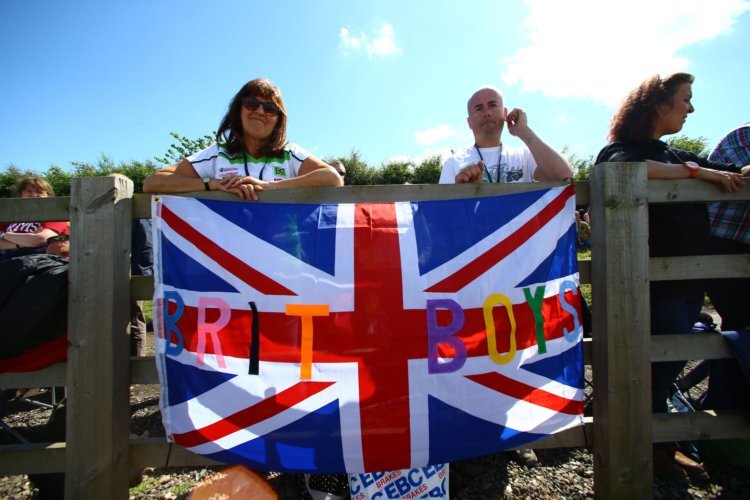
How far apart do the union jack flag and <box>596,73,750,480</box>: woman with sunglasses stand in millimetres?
752

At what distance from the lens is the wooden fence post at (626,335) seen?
1.80 meters

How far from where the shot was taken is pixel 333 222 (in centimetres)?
175

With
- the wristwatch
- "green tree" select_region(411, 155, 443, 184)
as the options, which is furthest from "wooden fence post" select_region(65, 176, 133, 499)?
"green tree" select_region(411, 155, 443, 184)

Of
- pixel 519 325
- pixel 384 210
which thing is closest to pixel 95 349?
pixel 384 210

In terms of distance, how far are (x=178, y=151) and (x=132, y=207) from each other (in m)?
16.7

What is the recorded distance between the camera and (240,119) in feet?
6.99

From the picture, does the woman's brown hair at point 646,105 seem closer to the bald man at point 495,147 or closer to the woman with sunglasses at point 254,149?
the bald man at point 495,147

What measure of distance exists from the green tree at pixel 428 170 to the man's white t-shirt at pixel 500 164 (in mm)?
22130

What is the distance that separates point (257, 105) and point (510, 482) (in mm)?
2477

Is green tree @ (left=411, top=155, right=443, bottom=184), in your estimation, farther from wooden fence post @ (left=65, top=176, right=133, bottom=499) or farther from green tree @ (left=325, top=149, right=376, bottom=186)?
wooden fence post @ (left=65, top=176, right=133, bottom=499)

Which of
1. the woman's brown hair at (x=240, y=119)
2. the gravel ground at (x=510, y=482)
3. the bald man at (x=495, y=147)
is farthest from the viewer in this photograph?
the bald man at (x=495, y=147)

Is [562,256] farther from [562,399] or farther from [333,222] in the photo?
[333,222]

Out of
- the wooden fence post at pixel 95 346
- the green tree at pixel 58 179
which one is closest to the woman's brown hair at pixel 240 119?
the wooden fence post at pixel 95 346

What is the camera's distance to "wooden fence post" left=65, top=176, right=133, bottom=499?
1.72 m
